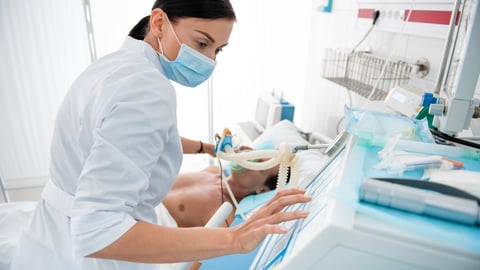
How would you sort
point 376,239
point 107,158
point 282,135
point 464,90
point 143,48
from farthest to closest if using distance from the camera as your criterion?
point 282,135 < point 143,48 < point 464,90 < point 107,158 < point 376,239

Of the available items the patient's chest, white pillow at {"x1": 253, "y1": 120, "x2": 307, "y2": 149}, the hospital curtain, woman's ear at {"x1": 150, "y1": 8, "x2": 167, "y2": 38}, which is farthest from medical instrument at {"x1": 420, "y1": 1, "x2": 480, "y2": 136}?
the hospital curtain

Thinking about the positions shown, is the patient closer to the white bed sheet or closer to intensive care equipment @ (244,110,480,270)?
the white bed sheet

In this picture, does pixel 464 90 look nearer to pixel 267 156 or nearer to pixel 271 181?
pixel 267 156

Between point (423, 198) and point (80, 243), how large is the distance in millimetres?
622

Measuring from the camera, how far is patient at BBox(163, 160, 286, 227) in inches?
75.6

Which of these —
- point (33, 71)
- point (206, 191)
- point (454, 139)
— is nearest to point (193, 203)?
point (206, 191)

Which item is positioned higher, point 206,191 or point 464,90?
point 464,90

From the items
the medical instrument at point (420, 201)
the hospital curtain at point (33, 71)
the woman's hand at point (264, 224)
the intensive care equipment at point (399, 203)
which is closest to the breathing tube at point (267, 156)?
the intensive care equipment at point (399, 203)

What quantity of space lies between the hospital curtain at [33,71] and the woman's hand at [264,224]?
275 centimetres

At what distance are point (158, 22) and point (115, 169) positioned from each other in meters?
0.48

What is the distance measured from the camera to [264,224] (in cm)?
62

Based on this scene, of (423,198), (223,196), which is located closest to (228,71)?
(223,196)

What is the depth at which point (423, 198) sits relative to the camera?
44cm

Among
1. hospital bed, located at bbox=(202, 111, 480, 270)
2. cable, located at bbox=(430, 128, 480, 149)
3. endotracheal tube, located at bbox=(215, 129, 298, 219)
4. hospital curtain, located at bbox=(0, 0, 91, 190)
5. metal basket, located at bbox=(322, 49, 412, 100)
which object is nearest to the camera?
hospital bed, located at bbox=(202, 111, 480, 270)
